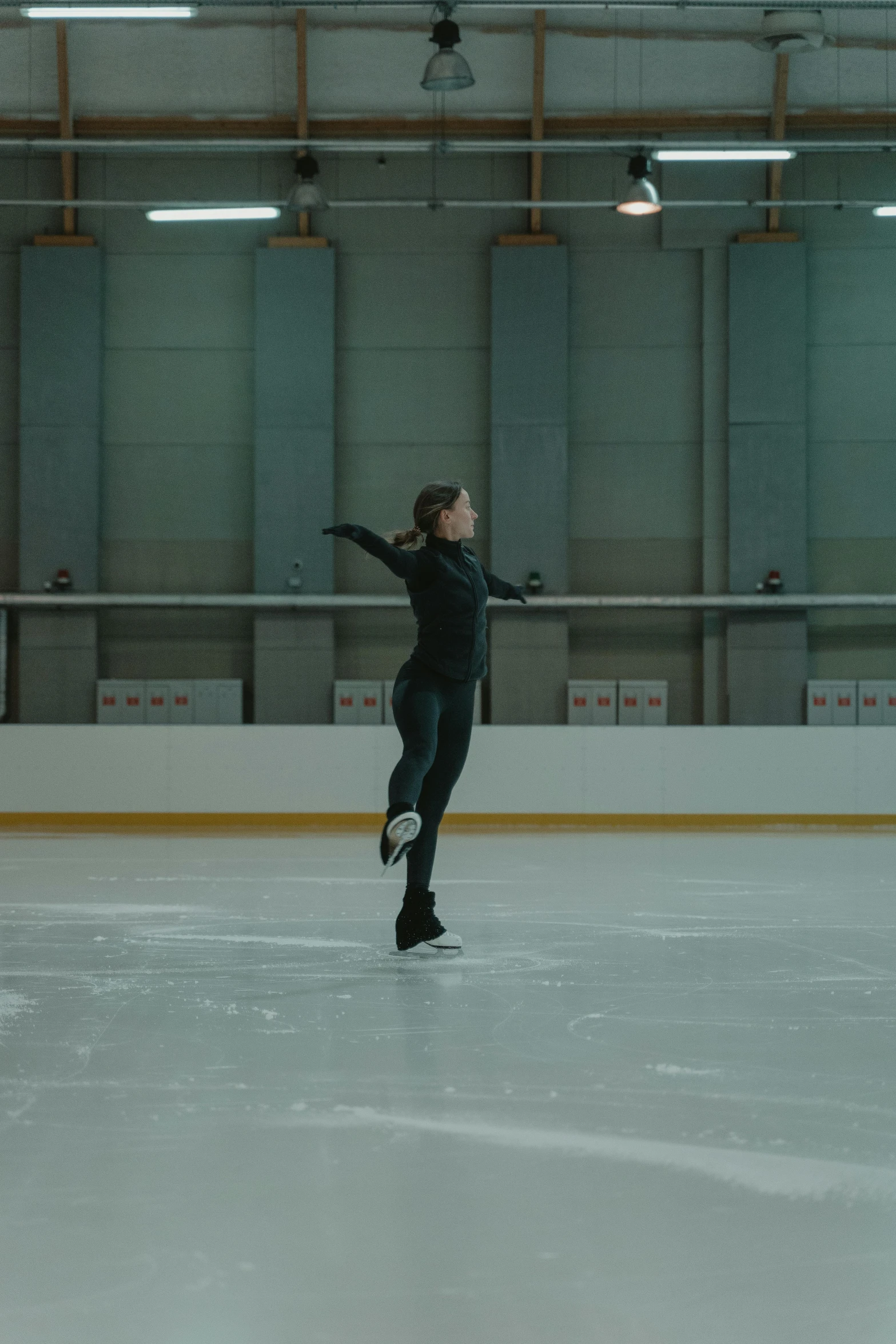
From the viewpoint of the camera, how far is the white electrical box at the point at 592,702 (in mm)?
13695

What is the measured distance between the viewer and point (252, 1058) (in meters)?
2.88

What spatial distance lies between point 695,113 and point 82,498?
825 cm

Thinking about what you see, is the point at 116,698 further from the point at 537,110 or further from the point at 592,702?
the point at 537,110

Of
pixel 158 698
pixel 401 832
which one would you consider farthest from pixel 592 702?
pixel 401 832

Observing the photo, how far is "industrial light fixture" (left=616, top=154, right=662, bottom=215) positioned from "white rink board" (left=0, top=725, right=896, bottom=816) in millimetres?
4839

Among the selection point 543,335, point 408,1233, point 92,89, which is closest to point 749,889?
point 408,1233

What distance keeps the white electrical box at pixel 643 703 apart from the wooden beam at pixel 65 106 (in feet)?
27.4

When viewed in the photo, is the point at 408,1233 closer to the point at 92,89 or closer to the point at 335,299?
the point at 335,299

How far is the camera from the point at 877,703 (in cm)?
1342

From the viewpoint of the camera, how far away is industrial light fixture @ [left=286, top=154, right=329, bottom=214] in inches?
498

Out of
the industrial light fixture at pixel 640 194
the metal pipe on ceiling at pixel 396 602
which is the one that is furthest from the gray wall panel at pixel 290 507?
the industrial light fixture at pixel 640 194

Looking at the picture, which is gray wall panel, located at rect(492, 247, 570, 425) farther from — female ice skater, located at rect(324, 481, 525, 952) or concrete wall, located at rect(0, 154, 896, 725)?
female ice skater, located at rect(324, 481, 525, 952)

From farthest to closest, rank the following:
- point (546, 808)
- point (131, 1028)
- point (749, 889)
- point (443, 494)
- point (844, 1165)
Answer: point (546, 808)
point (749, 889)
point (443, 494)
point (131, 1028)
point (844, 1165)

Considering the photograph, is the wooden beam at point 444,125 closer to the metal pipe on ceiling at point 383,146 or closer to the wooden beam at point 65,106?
the metal pipe on ceiling at point 383,146
